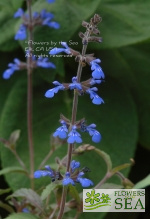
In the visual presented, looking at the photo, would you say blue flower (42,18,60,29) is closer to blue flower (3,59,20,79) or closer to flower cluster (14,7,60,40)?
flower cluster (14,7,60,40)

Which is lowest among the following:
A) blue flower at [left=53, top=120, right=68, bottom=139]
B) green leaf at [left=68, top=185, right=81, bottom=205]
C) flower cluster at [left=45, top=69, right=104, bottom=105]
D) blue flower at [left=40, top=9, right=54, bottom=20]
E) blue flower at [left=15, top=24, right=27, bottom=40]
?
green leaf at [left=68, top=185, right=81, bottom=205]

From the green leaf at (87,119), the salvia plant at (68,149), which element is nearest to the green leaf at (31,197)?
the salvia plant at (68,149)

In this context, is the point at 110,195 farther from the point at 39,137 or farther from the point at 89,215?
the point at 39,137

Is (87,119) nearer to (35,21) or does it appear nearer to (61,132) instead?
(35,21)

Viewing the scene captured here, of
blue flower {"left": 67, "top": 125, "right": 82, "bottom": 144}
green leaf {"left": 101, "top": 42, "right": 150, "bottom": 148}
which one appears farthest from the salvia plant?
green leaf {"left": 101, "top": 42, "right": 150, "bottom": 148}

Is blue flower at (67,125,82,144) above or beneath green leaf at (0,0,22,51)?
beneath

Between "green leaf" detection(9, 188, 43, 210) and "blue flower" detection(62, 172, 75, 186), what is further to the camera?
"green leaf" detection(9, 188, 43, 210)

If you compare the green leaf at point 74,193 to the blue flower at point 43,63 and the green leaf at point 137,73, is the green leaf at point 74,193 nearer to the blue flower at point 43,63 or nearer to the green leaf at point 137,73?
the blue flower at point 43,63

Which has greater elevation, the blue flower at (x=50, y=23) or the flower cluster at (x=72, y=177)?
the blue flower at (x=50, y=23)

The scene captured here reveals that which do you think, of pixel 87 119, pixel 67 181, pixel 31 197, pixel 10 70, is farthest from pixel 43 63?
pixel 67 181

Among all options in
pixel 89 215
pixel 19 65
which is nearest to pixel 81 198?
pixel 89 215
